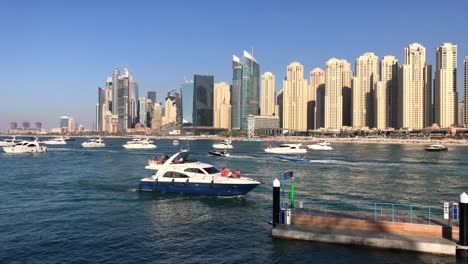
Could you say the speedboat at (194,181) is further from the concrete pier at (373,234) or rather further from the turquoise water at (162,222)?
the concrete pier at (373,234)

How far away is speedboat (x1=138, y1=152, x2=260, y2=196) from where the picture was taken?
37.7 metres

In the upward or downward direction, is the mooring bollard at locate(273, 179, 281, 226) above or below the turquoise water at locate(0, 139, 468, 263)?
above

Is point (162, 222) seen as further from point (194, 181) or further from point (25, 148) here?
point (25, 148)

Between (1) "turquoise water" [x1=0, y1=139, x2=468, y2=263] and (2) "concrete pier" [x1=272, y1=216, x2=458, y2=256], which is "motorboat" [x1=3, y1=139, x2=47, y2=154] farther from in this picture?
(2) "concrete pier" [x1=272, y1=216, x2=458, y2=256]

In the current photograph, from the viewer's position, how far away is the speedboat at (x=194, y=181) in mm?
37719

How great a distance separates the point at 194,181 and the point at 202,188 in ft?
3.52

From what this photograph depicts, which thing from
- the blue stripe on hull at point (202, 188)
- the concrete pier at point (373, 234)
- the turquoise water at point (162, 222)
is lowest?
the turquoise water at point (162, 222)

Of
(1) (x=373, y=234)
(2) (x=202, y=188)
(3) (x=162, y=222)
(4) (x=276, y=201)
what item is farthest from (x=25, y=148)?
(1) (x=373, y=234)

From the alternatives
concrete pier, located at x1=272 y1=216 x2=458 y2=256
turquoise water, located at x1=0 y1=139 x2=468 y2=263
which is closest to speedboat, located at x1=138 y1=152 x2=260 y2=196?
turquoise water, located at x1=0 y1=139 x2=468 y2=263

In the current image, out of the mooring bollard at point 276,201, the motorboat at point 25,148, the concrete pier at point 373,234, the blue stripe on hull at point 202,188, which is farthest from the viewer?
the motorboat at point 25,148

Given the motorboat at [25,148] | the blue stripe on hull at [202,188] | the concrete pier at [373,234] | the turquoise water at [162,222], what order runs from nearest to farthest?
the concrete pier at [373,234] < the turquoise water at [162,222] < the blue stripe on hull at [202,188] < the motorboat at [25,148]

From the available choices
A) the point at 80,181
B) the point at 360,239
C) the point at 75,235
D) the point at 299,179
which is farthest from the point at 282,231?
the point at 80,181

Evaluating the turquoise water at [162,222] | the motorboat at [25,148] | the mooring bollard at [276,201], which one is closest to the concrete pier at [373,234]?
the turquoise water at [162,222]

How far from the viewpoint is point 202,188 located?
127 ft
